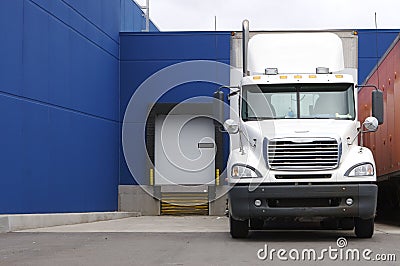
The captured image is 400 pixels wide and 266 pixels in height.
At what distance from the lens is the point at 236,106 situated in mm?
14625

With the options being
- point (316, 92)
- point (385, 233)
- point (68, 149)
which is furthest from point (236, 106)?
point (68, 149)

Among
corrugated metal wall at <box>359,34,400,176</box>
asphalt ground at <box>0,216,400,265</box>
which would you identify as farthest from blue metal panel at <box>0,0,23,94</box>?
corrugated metal wall at <box>359,34,400,176</box>

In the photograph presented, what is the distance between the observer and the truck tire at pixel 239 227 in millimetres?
13828

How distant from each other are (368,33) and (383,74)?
13189mm

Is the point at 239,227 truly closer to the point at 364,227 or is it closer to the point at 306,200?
the point at 306,200

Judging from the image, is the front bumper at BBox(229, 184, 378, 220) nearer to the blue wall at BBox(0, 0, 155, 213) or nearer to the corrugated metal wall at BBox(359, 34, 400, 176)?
the corrugated metal wall at BBox(359, 34, 400, 176)

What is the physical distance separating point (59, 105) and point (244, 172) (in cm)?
1051

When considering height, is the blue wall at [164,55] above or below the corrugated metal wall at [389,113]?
above

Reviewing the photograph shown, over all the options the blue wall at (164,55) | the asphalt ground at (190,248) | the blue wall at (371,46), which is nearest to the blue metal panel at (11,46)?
the asphalt ground at (190,248)

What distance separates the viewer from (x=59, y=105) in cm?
2233

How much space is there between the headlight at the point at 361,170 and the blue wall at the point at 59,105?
29.4ft

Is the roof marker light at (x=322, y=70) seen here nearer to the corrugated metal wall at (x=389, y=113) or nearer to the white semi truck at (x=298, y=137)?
the white semi truck at (x=298, y=137)

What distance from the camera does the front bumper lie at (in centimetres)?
1287

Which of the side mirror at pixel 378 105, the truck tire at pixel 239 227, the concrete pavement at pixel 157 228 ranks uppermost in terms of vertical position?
the side mirror at pixel 378 105
